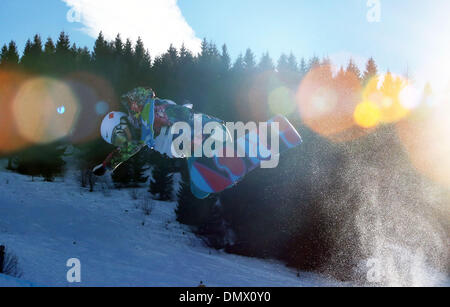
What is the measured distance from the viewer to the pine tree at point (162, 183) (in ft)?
78.1

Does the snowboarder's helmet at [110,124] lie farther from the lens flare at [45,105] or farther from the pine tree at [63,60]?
the pine tree at [63,60]

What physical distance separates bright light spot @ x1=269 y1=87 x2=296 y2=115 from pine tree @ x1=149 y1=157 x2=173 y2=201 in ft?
27.0

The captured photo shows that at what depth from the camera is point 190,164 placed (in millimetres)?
5734

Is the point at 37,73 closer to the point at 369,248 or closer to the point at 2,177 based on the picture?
the point at 2,177

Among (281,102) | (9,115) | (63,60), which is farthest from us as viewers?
(63,60)

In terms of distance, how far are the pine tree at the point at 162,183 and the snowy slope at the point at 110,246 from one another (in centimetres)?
239

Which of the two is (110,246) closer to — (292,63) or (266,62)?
(266,62)

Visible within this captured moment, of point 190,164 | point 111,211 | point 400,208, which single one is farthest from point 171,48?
point 190,164

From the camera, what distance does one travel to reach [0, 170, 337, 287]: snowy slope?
10.6 m

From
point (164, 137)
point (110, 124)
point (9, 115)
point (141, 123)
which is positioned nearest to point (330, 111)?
point (164, 137)

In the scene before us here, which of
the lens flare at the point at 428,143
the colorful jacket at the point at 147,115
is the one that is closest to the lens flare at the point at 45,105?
the lens flare at the point at 428,143

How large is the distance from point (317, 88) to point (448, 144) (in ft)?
27.5

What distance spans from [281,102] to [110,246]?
1326 centimetres

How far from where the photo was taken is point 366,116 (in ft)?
61.4
